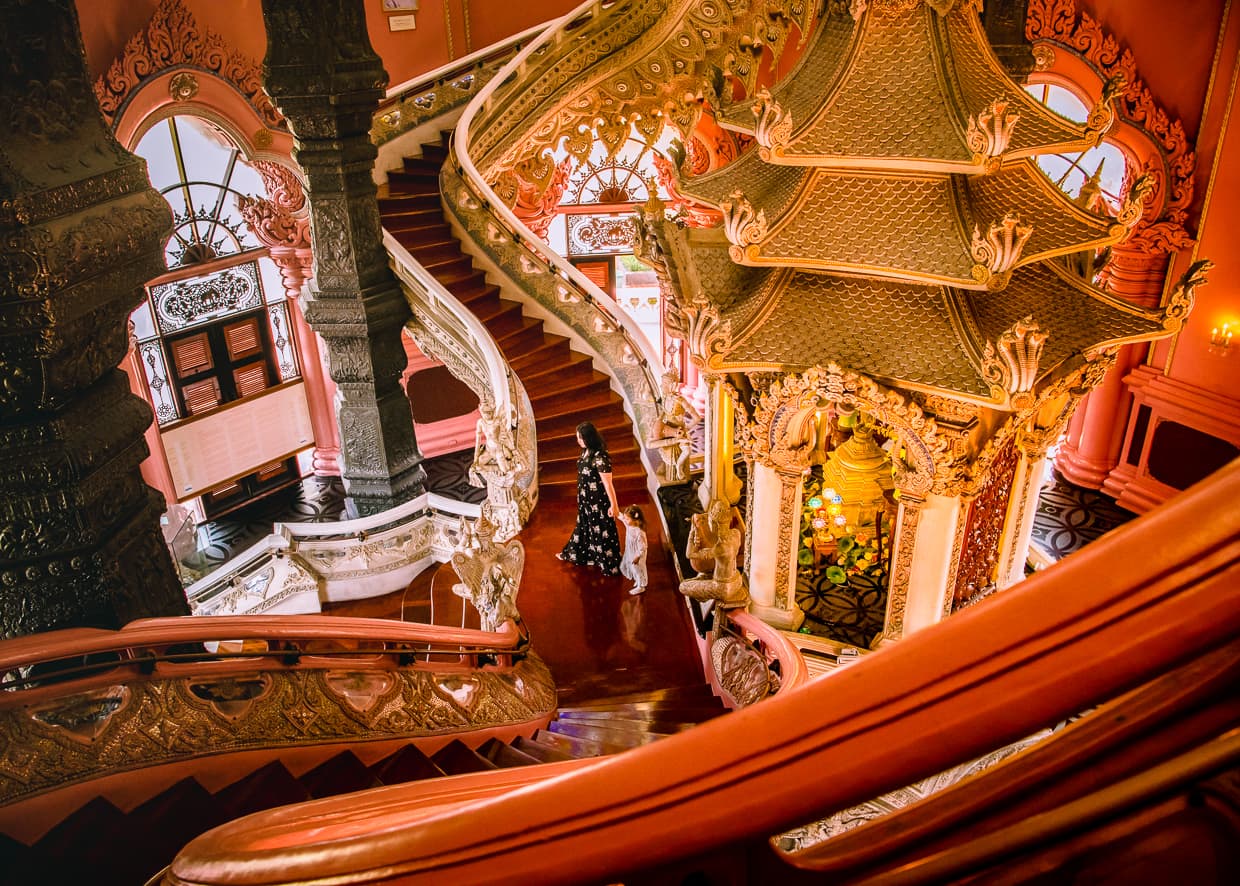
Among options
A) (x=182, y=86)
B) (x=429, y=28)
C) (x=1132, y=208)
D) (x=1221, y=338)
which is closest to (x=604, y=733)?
(x=1132, y=208)

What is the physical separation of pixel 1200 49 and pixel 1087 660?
1088 centimetres

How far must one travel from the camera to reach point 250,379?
1268 cm

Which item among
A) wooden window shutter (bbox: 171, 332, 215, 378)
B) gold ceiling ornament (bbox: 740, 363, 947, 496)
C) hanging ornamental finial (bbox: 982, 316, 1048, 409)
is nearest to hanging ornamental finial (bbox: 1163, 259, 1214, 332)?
hanging ornamental finial (bbox: 982, 316, 1048, 409)

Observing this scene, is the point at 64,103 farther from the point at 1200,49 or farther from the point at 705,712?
the point at 1200,49

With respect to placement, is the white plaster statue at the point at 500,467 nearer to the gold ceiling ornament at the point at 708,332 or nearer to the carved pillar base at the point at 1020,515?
the gold ceiling ornament at the point at 708,332

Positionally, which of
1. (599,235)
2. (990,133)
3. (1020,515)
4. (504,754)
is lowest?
(504,754)

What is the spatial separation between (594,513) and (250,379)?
7418mm

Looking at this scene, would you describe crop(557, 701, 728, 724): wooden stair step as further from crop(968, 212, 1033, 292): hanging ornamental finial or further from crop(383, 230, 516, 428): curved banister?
crop(383, 230, 516, 428): curved banister

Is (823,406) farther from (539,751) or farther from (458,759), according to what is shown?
(458,759)

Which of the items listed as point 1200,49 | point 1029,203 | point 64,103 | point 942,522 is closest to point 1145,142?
point 1200,49

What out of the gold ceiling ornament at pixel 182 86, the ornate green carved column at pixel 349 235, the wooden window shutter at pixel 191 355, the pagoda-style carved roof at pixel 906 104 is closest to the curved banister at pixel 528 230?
the ornate green carved column at pixel 349 235

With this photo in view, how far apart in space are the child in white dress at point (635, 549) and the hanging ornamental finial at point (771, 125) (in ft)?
10.9

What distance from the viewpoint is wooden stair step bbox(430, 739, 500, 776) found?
3883 mm

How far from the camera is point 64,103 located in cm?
236
